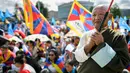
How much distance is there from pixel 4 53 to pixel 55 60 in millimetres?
1029

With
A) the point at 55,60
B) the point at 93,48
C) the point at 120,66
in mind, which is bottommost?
the point at 55,60

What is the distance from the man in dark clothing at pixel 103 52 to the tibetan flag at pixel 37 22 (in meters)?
6.08

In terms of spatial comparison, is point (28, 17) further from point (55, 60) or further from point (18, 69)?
point (18, 69)

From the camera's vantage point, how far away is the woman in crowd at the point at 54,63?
5.77 meters

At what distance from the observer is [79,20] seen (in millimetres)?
8305

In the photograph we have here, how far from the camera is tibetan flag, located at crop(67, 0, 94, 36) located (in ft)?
25.0

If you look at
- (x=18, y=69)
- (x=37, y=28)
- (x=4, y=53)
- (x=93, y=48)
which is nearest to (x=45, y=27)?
(x=37, y=28)

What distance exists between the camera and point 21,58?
5.06 m

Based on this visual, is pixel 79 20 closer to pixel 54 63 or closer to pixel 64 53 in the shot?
pixel 64 53

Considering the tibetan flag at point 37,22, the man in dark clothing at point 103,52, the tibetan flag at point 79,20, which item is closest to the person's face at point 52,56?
the tibetan flag at point 79,20

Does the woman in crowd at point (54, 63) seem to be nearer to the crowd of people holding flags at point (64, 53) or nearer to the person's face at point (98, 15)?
the crowd of people holding flags at point (64, 53)

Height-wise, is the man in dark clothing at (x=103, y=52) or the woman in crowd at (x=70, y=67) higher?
the man in dark clothing at (x=103, y=52)

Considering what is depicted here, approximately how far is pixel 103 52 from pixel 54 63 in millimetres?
3626

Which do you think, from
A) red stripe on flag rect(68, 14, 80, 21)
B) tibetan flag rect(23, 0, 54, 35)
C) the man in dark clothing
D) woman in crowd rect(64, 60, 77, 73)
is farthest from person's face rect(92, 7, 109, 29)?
tibetan flag rect(23, 0, 54, 35)
